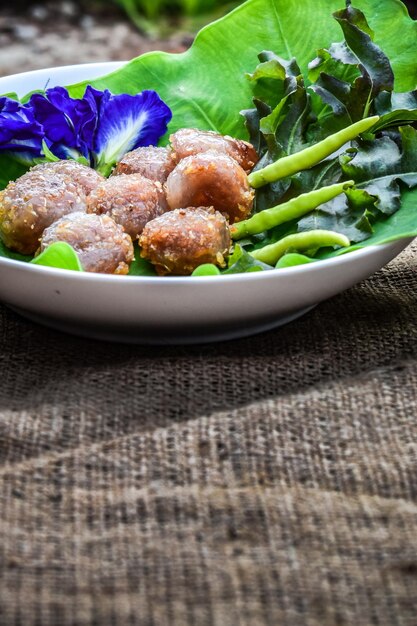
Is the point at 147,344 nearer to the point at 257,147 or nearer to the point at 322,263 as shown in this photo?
the point at 322,263

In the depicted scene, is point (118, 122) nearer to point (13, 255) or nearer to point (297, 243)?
point (13, 255)

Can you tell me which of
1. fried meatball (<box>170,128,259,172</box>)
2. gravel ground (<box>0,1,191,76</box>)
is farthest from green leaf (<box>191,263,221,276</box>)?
gravel ground (<box>0,1,191,76</box>)

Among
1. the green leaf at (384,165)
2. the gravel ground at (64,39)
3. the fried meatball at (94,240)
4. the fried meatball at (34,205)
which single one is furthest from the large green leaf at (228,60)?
the gravel ground at (64,39)

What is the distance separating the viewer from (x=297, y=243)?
1612 mm

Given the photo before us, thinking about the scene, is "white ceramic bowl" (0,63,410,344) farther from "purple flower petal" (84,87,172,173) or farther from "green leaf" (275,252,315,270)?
"purple flower petal" (84,87,172,173)

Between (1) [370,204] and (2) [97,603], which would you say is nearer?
(2) [97,603]

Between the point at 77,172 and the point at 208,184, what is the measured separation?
0.87 ft

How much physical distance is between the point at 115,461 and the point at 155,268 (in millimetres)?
486

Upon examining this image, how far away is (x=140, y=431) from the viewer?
1351 millimetres

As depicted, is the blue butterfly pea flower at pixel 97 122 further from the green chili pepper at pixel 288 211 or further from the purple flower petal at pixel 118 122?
the green chili pepper at pixel 288 211

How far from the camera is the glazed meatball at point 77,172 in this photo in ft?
5.71

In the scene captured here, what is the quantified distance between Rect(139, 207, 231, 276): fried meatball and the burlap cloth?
6.1 inches

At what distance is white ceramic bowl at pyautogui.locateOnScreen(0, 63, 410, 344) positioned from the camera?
1.38 meters

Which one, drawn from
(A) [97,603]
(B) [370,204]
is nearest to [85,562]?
(A) [97,603]
